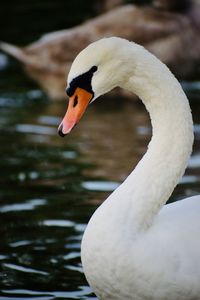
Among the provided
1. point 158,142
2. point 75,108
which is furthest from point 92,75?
point 158,142

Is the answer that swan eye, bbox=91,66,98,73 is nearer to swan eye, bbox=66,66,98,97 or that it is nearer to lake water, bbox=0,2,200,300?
swan eye, bbox=66,66,98,97

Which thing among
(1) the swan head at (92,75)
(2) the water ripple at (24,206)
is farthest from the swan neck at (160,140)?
(2) the water ripple at (24,206)

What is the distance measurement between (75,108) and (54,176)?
3241mm

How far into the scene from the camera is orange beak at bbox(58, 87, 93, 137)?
497cm

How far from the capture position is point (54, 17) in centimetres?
1381

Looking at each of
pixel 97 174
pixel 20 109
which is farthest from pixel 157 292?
pixel 20 109

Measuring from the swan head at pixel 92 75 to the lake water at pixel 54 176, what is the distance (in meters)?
1.20

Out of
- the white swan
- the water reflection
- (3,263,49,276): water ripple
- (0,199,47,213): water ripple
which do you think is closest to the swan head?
the white swan

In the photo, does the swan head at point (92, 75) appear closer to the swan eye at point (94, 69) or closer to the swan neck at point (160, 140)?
the swan eye at point (94, 69)

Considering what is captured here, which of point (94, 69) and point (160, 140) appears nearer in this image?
point (94, 69)

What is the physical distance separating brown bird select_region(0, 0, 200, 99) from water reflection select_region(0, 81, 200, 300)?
0.89 ft

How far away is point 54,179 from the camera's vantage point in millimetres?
8172

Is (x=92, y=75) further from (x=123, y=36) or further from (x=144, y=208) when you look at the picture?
(x=123, y=36)

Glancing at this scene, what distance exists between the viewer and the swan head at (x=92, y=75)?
4.91 meters
